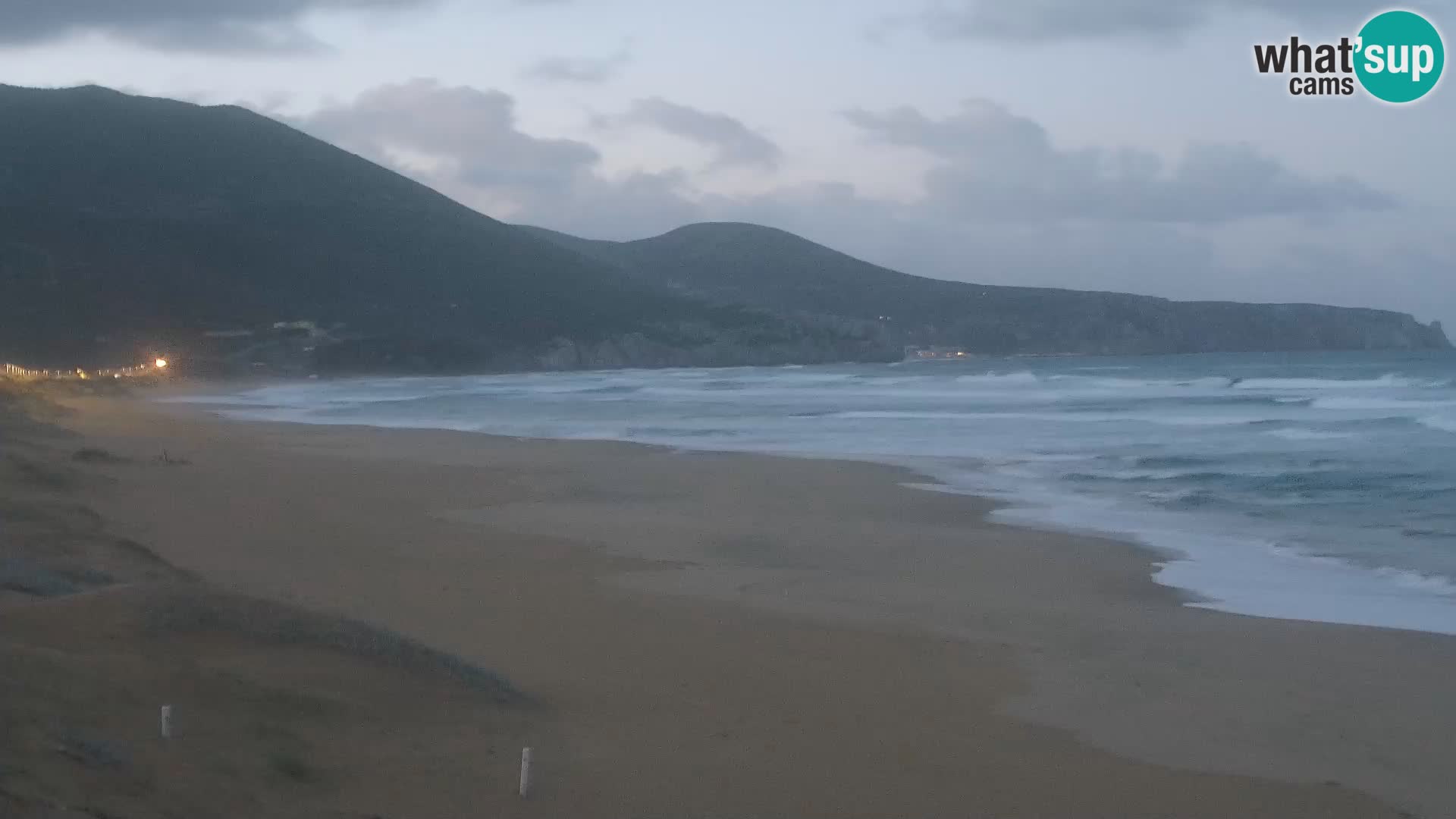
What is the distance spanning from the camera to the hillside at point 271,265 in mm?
70875

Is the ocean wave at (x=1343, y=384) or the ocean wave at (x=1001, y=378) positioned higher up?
the ocean wave at (x=1001, y=378)

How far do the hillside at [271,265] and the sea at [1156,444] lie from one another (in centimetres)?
1820

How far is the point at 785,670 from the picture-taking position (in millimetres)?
7637

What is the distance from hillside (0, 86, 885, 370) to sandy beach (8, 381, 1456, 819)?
57.2 meters

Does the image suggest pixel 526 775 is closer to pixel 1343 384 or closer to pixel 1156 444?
pixel 1156 444

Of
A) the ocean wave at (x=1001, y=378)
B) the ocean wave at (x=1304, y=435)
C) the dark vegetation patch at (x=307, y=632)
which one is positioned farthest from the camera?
the ocean wave at (x=1001, y=378)

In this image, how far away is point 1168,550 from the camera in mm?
12547

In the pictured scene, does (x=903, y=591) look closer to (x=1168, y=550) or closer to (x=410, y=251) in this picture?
(x=1168, y=550)

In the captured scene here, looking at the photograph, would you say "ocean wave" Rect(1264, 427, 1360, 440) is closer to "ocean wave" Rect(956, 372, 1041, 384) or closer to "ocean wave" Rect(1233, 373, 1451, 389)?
"ocean wave" Rect(1233, 373, 1451, 389)

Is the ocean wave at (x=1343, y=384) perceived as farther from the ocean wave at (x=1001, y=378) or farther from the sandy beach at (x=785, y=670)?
the sandy beach at (x=785, y=670)

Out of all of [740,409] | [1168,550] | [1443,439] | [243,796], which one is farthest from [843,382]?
[243,796]

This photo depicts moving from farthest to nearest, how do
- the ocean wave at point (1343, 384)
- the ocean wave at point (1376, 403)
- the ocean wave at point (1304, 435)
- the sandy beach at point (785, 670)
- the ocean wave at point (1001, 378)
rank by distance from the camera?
the ocean wave at point (1001, 378), the ocean wave at point (1343, 384), the ocean wave at point (1376, 403), the ocean wave at point (1304, 435), the sandy beach at point (785, 670)

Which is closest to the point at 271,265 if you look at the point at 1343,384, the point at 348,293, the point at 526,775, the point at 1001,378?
the point at 348,293

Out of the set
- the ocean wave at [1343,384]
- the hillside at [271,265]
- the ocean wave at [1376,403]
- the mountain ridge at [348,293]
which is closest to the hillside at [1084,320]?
the mountain ridge at [348,293]
